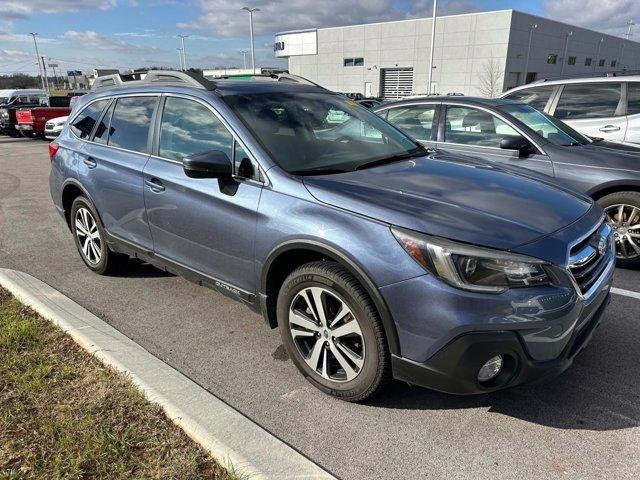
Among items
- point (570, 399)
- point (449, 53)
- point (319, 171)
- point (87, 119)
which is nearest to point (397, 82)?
point (449, 53)

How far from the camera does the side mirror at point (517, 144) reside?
4.98 metres

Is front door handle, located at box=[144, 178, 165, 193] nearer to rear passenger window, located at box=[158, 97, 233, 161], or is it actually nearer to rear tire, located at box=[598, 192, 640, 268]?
rear passenger window, located at box=[158, 97, 233, 161]

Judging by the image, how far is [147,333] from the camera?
373 cm

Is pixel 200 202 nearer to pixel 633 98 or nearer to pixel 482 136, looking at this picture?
pixel 482 136

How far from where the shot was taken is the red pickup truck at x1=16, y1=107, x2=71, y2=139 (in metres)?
19.7

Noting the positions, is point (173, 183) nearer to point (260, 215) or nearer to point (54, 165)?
point (260, 215)

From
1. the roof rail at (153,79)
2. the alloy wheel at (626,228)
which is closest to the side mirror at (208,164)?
the roof rail at (153,79)

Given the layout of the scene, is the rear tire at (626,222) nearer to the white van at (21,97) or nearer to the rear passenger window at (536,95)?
the rear passenger window at (536,95)

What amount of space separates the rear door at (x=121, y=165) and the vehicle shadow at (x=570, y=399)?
7.73ft

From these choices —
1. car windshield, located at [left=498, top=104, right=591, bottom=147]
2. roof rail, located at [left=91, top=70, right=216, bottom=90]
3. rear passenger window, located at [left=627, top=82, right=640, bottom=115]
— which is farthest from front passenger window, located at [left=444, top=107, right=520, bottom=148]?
roof rail, located at [left=91, top=70, right=216, bottom=90]

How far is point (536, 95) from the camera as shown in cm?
718

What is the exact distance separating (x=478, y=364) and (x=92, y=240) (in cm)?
389

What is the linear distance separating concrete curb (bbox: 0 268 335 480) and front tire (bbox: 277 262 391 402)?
1.67ft

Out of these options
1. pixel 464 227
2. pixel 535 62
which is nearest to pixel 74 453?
pixel 464 227
